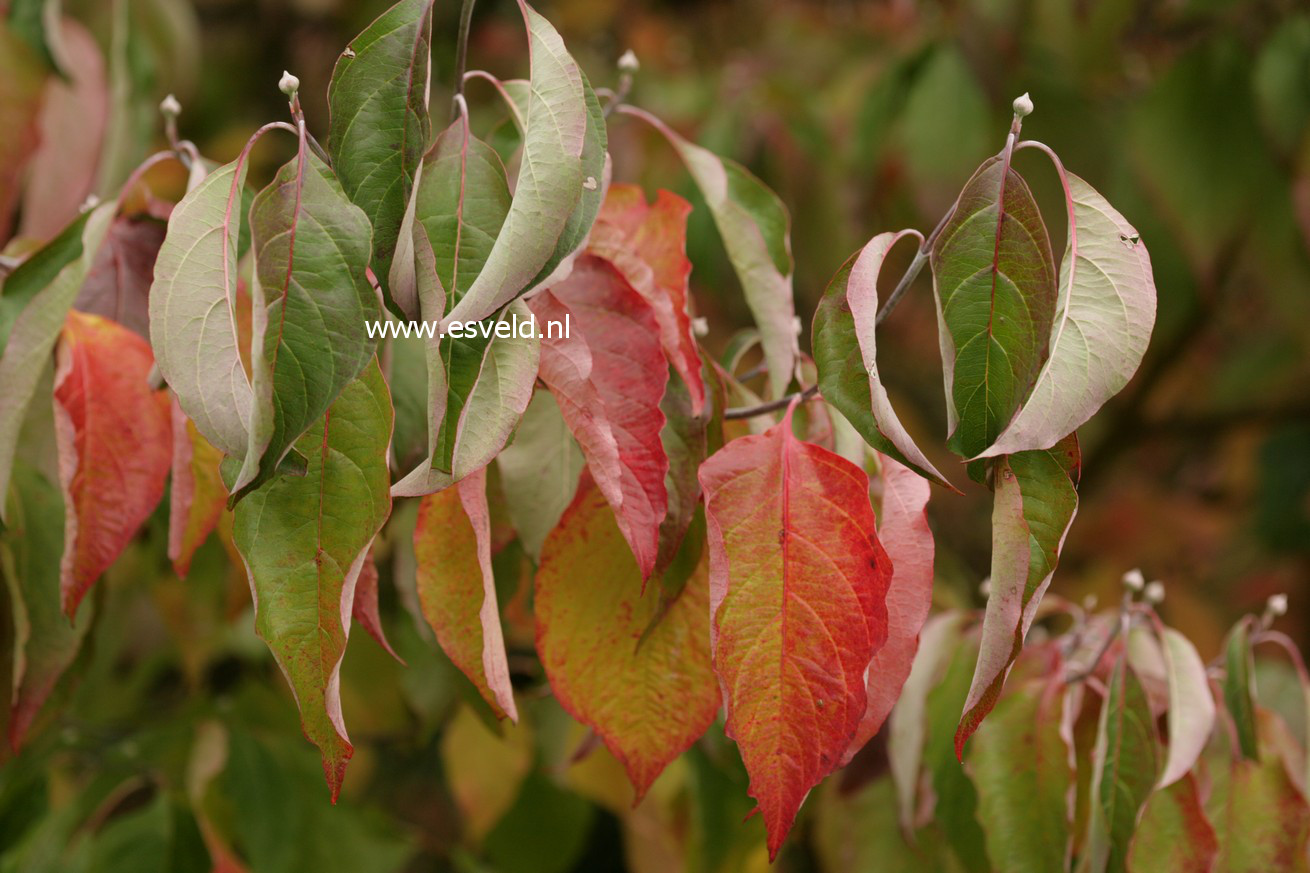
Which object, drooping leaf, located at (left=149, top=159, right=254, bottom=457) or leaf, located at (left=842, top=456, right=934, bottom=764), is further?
leaf, located at (left=842, top=456, right=934, bottom=764)

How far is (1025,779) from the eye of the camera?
744mm

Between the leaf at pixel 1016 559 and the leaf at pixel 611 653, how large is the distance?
0.18 meters

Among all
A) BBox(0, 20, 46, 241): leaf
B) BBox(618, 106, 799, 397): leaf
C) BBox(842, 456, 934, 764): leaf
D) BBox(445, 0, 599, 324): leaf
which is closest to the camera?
BBox(445, 0, 599, 324): leaf

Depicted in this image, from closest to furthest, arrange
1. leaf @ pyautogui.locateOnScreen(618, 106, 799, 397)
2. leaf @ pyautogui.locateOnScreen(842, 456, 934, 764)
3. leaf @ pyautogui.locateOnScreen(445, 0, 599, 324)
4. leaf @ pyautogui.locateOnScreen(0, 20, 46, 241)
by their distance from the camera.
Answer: leaf @ pyautogui.locateOnScreen(445, 0, 599, 324), leaf @ pyautogui.locateOnScreen(842, 456, 934, 764), leaf @ pyautogui.locateOnScreen(618, 106, 799, 397), leaf @ pyautogui.locateOnScreen(0, 20, 46, 241)

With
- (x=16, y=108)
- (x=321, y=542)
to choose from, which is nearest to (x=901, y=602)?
(x=321, y=542)

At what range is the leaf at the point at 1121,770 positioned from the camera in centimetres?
70

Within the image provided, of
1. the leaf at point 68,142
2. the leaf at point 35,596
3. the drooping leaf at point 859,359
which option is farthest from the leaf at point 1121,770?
the leaf at point 68,142

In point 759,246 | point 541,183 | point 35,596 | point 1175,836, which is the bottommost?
point 1175,836

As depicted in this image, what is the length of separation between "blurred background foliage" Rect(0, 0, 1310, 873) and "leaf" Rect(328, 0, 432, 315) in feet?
1.01

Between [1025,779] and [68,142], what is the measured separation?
104cm

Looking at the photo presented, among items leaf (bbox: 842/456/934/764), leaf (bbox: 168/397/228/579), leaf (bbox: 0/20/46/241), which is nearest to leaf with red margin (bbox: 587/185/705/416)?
leaf (bbox: 842/456/934/764)

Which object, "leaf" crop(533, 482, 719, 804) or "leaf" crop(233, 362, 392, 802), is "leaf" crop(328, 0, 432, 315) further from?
"leaf" crop(533, 482, 719, 804)

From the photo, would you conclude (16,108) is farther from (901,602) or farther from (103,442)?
(901,602)

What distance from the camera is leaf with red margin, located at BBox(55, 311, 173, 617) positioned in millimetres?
645
